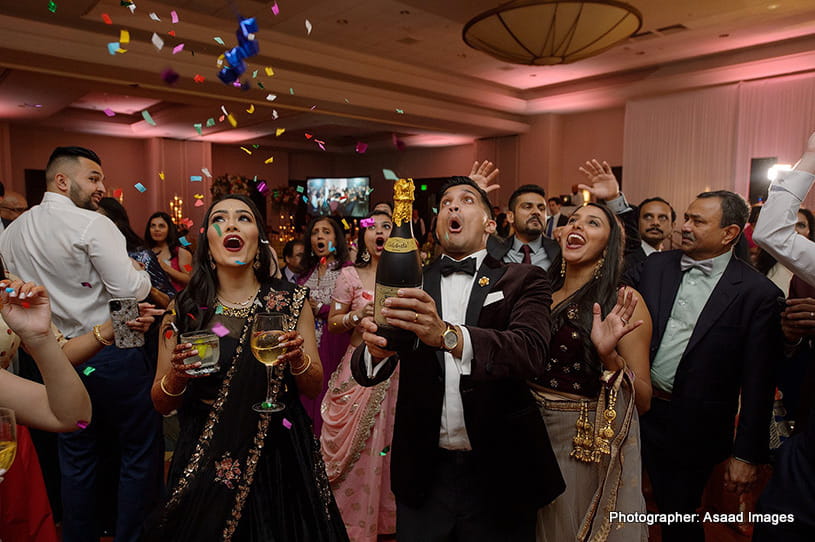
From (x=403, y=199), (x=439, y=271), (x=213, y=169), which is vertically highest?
(x=213, y=169)

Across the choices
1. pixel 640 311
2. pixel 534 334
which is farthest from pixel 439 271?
pixel 640 311

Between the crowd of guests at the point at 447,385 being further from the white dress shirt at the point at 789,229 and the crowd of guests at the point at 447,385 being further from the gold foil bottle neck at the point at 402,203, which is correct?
the gold foil bottle neck at the point at 402,203

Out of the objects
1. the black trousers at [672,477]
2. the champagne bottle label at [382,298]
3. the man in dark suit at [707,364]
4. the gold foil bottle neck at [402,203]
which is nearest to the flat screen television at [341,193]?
the man in dark suit at [707,364]

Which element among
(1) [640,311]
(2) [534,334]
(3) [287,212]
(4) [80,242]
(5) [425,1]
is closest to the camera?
(2) [534,334]

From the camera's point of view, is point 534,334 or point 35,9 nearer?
point 534,334

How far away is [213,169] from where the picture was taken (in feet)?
46.4

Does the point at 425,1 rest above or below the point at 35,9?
above

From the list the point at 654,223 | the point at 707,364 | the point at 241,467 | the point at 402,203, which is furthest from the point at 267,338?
the point at 654,223

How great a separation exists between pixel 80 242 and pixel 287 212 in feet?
24.8

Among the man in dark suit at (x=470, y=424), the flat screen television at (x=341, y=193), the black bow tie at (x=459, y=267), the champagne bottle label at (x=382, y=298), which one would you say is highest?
the flat screen television at (x=341, y=193)

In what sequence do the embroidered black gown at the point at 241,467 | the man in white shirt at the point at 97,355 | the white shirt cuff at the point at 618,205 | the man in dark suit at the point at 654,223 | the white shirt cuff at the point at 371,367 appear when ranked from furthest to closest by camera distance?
the man in dark suit at the point at 654,223 → the white shirt cuff at the point at 618,205 → the man in white shirt at the point at 97,355 → the embroidered black gown at the point at 241,467 → the white shirt cuff at the point at 371,367

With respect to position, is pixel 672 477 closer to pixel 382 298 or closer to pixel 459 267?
pixel 459 267

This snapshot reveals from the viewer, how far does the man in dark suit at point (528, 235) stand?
3896 millimetres

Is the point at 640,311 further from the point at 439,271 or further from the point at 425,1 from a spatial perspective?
the point at 425,1
